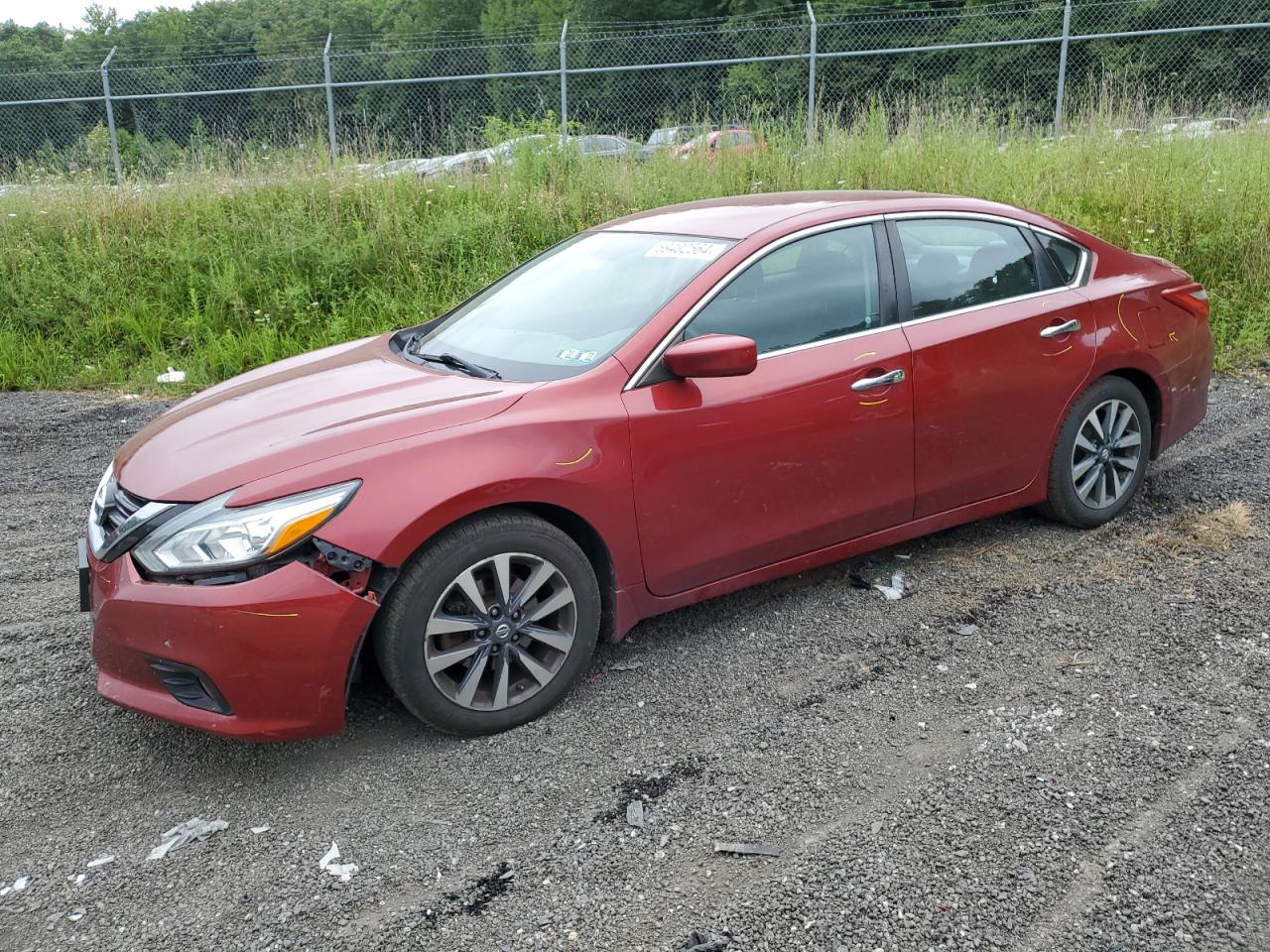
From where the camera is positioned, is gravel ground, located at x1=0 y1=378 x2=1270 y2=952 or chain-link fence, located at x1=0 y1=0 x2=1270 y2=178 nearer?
gravel ground, located at x1=0 y1=378 x2=1270 y2=952

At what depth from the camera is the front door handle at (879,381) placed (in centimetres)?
407

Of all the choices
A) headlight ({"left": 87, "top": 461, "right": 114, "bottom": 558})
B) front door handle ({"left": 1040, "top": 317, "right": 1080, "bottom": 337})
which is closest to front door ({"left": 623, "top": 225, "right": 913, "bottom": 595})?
front door handle ({"left": 1040, "top": 317, "right": 1080, "bottom": 337})

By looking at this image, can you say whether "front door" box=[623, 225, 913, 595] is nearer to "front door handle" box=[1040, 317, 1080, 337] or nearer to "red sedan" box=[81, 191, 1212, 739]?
"red sedan" box=[81, 191, 1212, 739]

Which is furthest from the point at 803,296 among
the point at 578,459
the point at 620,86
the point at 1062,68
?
the point at 620,86

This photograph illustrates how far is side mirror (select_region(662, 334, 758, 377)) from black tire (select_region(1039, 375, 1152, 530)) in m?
1.90

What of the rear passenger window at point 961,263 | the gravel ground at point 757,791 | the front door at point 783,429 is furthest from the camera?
the rear passenger window at point 961,263

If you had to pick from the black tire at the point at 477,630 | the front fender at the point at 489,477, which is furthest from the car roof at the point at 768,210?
the black tire at the point at 477,630

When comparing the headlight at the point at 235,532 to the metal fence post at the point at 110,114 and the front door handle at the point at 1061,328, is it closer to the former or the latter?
the front door handle at the point at 1061,328

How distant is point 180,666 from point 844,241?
286 cm

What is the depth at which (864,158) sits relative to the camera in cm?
1066

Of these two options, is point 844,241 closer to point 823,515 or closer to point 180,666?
point 823,515

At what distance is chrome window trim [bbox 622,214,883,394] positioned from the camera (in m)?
3.72

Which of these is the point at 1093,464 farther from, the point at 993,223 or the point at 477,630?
the point at 477,630

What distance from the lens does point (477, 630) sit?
132 inches
